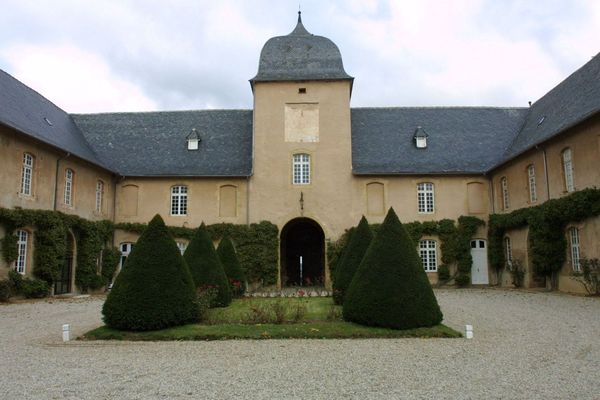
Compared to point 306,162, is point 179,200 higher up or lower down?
lower down

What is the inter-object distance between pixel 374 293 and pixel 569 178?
11.0 metres

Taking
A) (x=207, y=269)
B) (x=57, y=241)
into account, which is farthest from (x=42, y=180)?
(x=207, y=269)

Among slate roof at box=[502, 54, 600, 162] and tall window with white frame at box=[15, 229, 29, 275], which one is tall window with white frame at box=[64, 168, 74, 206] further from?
slate roof at box=[502, 54, 600, 162]

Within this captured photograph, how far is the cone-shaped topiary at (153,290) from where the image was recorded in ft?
28.5

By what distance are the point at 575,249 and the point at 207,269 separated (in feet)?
39.4

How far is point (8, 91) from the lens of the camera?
18031 millimetres

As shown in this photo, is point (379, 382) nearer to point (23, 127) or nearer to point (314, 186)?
point (23, 127)

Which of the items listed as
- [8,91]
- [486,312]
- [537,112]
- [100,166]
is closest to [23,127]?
[8,91]

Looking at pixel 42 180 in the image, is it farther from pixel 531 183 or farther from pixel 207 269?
pixel 531 183

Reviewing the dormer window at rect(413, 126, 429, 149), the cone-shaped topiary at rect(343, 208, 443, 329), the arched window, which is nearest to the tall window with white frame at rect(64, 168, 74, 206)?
the arched window

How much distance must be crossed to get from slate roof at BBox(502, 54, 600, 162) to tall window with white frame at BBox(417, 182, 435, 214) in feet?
11.4

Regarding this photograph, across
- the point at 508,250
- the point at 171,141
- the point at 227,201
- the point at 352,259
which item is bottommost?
the point at 352,259

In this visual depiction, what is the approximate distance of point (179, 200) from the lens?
22250 millimetres

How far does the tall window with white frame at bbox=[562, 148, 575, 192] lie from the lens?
53.9 ft
